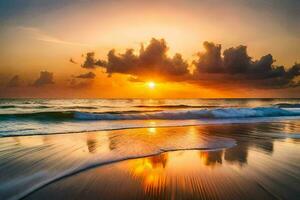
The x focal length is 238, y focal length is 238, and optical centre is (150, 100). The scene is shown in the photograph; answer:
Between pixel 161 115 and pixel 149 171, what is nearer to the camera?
pixel 149 171

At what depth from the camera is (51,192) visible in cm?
353

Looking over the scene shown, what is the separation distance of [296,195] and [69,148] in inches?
221

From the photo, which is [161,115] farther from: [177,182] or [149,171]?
[177,182]

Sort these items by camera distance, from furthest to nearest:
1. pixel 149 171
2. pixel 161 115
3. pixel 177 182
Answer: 1. pixel 161 115
2. pixel 149 171
3. pixel 177 182

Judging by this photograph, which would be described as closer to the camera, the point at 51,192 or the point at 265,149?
the point at 51,192

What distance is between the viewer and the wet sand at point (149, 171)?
3.53 metres

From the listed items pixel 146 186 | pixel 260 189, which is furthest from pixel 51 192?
pixel 260 189

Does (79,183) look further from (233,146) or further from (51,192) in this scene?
(233,146)

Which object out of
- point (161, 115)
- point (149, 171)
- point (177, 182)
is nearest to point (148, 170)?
point (149, 171)

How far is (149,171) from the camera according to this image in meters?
4.67

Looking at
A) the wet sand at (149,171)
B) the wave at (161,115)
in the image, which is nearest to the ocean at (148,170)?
the wet sand at (149,171)

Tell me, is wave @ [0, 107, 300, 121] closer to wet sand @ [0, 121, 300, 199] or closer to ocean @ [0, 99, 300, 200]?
ocean @ [0, 99, 300, 200]

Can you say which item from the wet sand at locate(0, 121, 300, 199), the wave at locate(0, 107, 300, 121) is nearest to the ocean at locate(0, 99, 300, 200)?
the wet sand at locate(0, 121, 300, 199)

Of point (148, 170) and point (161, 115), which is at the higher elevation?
point (161, 115)
